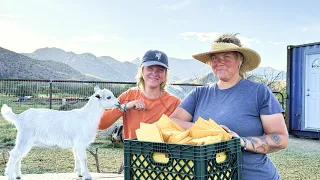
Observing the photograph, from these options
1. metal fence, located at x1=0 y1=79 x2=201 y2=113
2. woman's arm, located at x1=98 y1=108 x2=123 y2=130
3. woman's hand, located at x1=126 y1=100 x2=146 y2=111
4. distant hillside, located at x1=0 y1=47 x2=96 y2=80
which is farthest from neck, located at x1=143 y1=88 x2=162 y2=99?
distant hillside, located at x1=0 y1=47 x2=96 y2=80

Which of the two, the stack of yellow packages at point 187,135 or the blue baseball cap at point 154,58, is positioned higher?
the blue baseball cap at point 154,58

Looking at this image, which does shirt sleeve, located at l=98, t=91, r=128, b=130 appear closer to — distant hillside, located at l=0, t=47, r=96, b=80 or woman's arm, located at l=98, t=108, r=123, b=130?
woman's arm, located at l=98, t=108, r=123, b=130

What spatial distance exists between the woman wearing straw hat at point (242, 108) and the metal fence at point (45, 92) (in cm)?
680

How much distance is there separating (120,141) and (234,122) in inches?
244

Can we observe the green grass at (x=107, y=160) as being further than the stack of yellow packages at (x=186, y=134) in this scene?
Yes

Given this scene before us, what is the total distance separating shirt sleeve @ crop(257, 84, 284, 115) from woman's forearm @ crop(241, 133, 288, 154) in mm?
121

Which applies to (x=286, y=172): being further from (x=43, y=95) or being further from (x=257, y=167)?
(x=43, y=95)

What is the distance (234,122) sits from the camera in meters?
2.32

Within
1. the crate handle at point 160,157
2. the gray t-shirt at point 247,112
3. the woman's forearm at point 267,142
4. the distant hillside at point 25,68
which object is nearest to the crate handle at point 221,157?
the crate handle at point 160,157

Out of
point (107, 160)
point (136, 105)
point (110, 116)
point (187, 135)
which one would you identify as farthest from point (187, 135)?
point (107, 160)

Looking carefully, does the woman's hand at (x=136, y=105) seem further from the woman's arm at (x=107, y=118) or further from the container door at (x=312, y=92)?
the container door at (x=312, y=92)

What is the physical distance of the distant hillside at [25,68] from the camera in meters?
39.7

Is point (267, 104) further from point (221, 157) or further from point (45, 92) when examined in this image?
point (45, 92)

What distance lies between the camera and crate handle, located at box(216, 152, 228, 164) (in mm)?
1800
